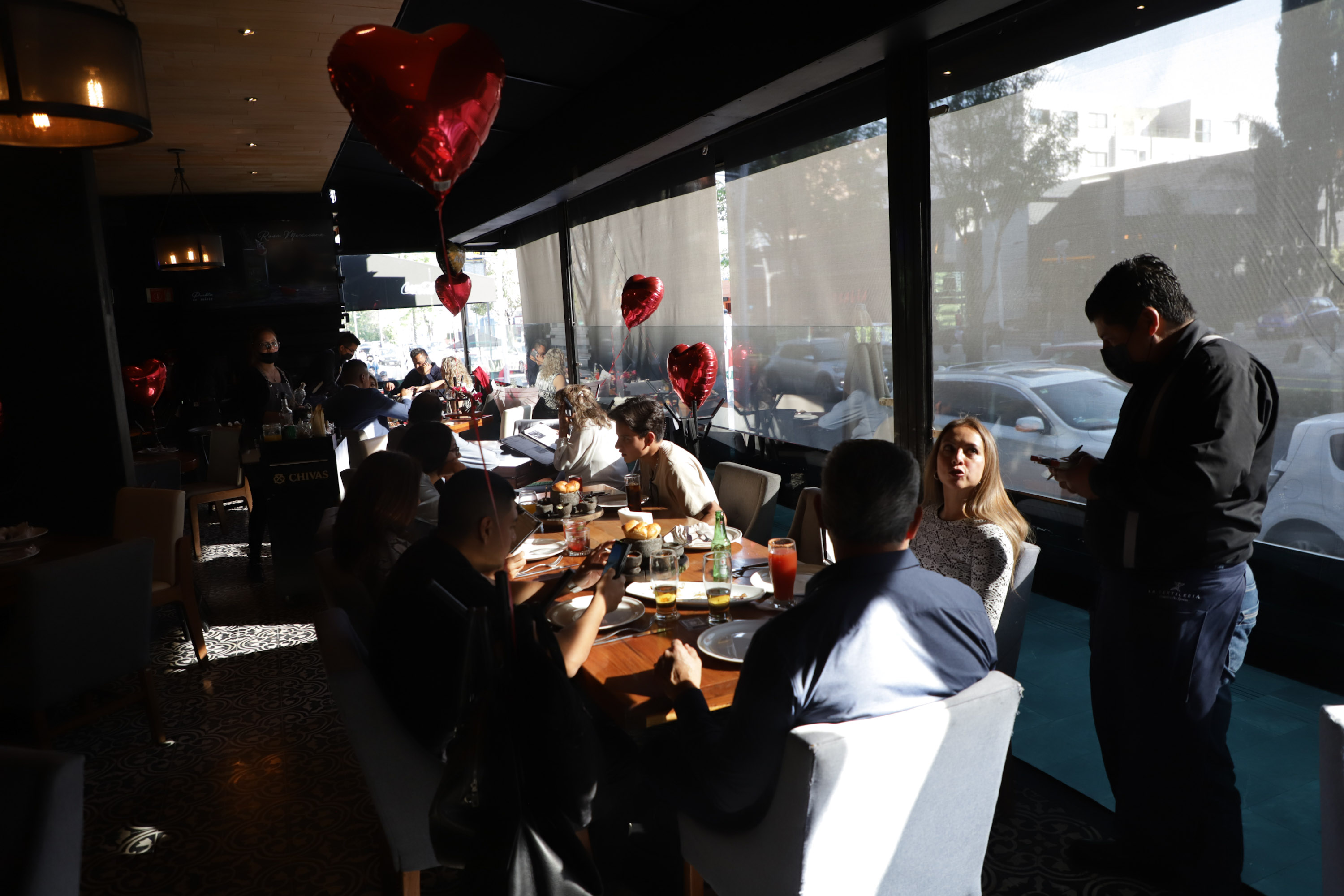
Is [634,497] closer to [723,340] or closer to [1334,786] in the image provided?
[723,340]

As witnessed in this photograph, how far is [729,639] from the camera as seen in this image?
216 centimetres

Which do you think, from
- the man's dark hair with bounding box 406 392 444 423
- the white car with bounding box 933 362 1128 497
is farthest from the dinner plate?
the man's dark hair with bounding box 406 392 444 423

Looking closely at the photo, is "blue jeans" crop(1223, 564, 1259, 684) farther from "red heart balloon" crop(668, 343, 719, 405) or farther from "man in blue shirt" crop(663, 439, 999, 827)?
"red heart balloon" crop(668, 343, 719, 405)

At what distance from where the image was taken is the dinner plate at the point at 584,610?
7.60ft

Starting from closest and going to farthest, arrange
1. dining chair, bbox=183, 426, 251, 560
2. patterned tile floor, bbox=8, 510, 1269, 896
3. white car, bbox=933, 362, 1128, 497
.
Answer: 1. patterned tile floor, bbox=8, 510, 1269, 896
2. white car, bbox=933, 362, 1128, 497
3. dining chair, bbox=183, 426, 251, 560

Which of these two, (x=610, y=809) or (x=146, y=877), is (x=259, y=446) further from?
(x=610, y=809)

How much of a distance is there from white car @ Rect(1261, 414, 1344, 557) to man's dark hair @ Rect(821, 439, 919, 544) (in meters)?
1.17

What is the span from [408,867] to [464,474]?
0.98 m

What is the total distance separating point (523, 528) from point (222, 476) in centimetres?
448

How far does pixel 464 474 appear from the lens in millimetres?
2213

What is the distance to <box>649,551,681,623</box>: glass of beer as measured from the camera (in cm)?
233

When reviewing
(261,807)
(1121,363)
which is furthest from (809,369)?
(261,807)

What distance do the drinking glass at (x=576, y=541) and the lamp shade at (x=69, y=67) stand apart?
5.70 ft

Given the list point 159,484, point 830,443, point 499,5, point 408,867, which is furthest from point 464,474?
point 159,484
